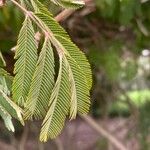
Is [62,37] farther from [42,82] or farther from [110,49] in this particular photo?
[110,49]

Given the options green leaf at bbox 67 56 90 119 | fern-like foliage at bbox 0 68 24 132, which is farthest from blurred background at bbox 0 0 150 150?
green leaf at bbox 67 56 90 119

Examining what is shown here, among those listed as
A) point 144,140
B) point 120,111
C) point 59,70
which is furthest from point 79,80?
point 120,111

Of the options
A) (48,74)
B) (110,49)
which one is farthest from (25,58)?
(110,49)

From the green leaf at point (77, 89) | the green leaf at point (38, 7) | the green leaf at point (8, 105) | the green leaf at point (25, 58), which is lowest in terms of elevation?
the green leaf at point (8, 105)

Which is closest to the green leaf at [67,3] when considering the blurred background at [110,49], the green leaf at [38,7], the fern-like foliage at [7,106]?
the green leaf at [38,7]

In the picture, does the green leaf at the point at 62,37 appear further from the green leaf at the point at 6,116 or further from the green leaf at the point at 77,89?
the green leaf at the point at 6,116

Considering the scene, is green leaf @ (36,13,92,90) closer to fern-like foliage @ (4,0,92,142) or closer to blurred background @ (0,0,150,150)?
fern-like foliage @ (4,0,92,142)

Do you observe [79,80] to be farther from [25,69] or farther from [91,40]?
[91,40]

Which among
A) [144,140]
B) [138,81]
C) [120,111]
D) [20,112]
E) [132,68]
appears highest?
[20,112]
